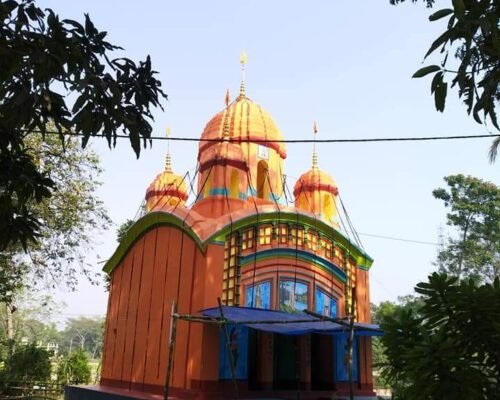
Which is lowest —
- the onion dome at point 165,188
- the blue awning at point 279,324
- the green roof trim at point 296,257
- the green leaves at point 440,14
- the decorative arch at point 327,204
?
the blue awning at point 279,324

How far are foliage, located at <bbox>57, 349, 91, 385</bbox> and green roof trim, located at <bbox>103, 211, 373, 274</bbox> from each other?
718cm

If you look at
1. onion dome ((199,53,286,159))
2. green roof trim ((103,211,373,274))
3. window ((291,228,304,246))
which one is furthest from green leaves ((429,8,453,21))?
onion dome ((199,53,286,159))

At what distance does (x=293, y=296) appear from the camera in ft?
39.1

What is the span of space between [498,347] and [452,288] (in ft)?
1.21

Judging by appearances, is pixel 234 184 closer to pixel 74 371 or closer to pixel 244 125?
pixel 244 125

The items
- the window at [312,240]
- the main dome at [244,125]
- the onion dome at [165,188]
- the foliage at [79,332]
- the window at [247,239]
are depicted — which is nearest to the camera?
the window at [247,239]

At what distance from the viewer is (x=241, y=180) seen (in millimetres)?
13531

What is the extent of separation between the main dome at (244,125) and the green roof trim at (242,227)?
3324 mm

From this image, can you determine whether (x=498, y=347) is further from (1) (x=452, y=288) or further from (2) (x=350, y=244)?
(2) (x=350, y=244)

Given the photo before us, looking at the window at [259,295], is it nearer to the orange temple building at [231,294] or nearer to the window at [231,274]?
the orange temple building at [231,294]

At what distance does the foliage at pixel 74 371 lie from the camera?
63.0 feet

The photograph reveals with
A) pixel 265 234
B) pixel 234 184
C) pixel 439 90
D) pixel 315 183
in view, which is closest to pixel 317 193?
pixel 315 183

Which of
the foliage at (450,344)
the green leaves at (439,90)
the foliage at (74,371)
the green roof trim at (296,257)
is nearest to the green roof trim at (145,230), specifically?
the green roof trim at (296,257)

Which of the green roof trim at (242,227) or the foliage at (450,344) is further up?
the green roof trim at (242,227)
